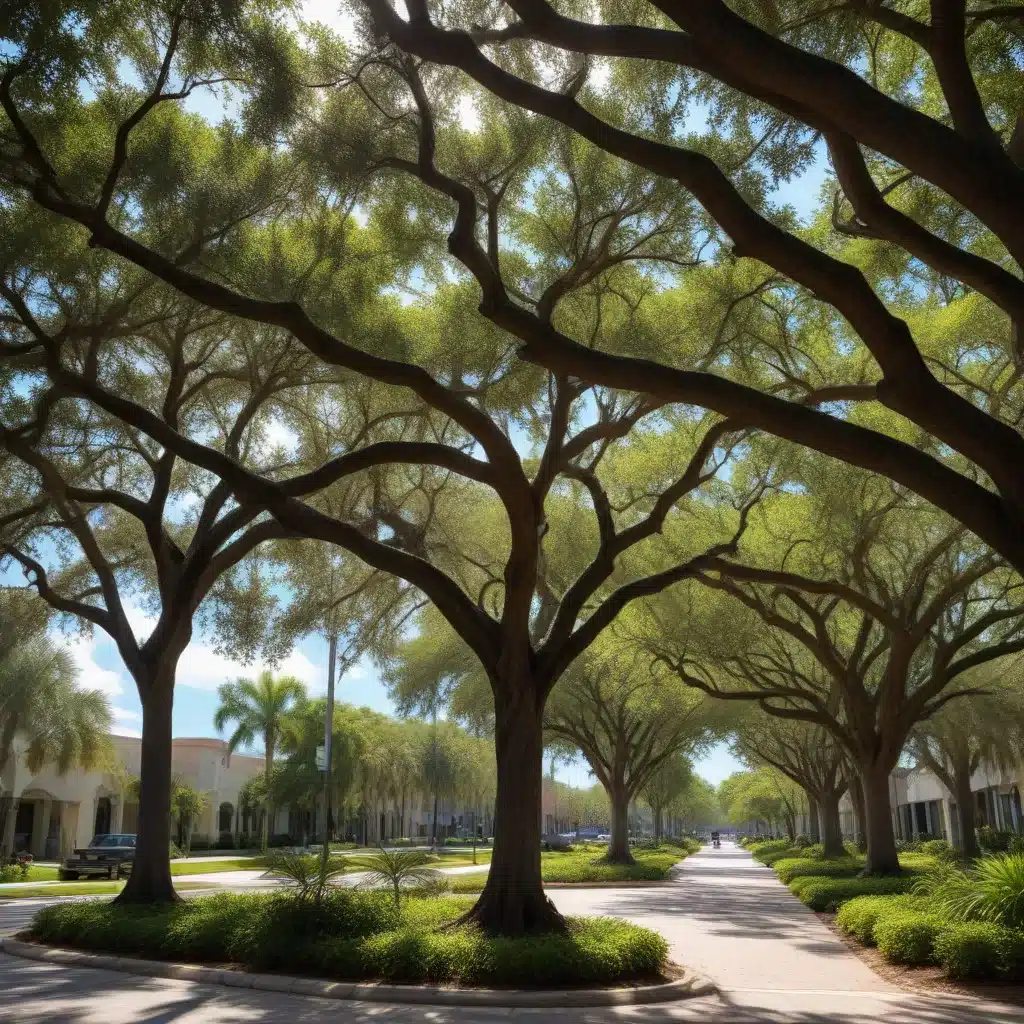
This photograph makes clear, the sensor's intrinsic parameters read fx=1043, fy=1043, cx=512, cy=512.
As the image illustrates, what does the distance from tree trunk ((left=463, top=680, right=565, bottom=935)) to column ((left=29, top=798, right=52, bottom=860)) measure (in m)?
44.5

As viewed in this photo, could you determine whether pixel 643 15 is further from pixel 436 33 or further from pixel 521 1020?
pixel 521 1020

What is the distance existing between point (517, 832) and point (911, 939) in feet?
15.1

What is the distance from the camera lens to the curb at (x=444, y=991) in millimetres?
9719

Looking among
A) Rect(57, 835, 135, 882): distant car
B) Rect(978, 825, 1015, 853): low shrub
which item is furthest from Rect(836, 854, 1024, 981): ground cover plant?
Rect(978, 825, 1015, 853): low shrub

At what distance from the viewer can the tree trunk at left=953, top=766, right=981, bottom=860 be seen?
3581cm

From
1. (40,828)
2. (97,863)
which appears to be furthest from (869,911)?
(40,828)

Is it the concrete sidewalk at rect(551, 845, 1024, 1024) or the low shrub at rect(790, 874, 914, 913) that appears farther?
the low shrub at rect(790, 874, 914, 913)

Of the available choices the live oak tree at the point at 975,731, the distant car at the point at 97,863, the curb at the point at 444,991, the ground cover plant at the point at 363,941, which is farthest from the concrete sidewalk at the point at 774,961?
the distant car at the point at 97,863

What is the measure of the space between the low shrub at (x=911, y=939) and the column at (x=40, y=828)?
46.8 metres

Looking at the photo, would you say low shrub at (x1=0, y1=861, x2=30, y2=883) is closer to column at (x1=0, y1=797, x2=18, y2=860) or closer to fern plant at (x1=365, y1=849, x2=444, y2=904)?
column at (x1=0, y1=797, x2=18, y2=860)

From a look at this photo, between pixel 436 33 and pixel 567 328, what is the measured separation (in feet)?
24.4

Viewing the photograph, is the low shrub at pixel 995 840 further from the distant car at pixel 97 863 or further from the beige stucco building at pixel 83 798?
the beige stucco building at pixel 83 798

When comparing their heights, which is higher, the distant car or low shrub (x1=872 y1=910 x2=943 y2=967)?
low shrub (x1=872 y1=910 x2=943 y2=967)

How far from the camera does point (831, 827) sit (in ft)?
127
